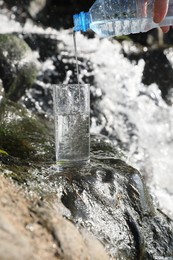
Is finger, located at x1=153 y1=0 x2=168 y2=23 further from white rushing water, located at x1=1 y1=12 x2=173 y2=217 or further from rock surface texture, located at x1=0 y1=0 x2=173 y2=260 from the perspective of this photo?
white rushing water, located at x1=1 y1=12 x2=173 y2=217

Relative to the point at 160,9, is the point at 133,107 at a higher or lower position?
lower

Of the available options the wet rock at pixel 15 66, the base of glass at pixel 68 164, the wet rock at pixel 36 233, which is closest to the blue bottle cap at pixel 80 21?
the base of glass at pixel 68 164

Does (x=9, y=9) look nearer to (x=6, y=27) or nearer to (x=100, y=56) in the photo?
(x=6, y=27)

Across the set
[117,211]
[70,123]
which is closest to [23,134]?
[70,123]

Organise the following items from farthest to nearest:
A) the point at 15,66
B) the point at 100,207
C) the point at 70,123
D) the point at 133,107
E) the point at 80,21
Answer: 1. the point at 133,107
2. the point at 15,66
3. the point at 70,123
4. the point at 80,21
5. the point at 100,207

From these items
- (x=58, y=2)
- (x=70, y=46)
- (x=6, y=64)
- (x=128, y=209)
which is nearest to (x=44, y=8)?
(x=58, y=2)

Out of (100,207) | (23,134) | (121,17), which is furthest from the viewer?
(23,134)

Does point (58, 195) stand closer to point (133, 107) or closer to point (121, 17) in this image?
point (121, 17)
